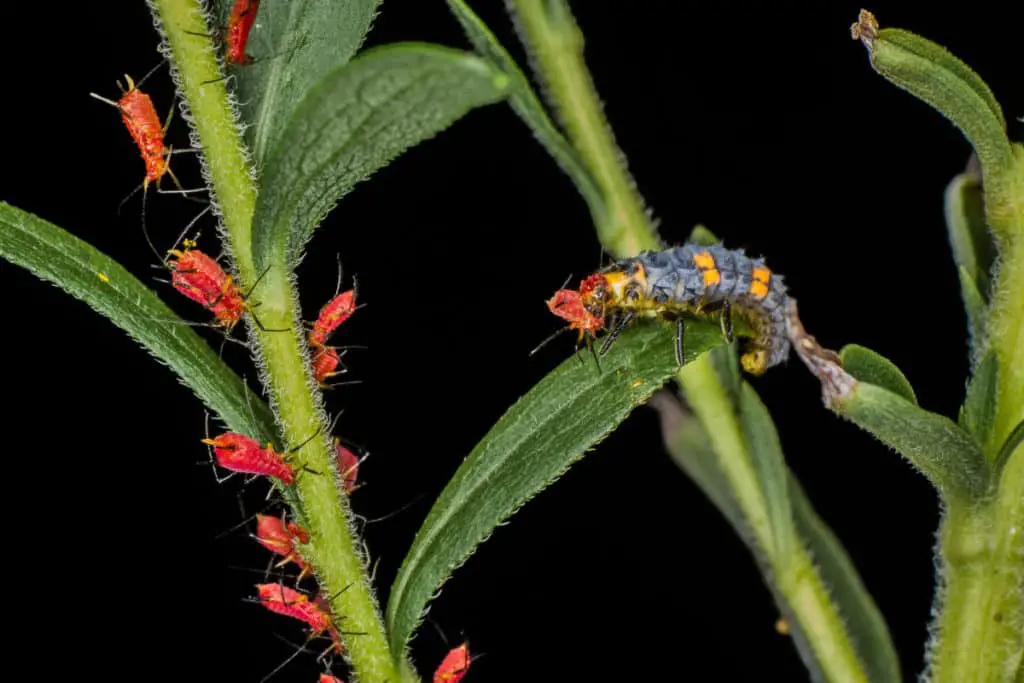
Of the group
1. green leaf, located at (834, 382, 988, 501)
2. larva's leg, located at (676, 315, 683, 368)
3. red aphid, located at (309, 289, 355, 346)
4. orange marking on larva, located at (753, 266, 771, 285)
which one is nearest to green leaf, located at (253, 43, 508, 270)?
red aphid, located at (309, 289, 355, 346)

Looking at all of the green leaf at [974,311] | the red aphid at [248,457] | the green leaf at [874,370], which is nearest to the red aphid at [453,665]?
the red aphid at [248,457]

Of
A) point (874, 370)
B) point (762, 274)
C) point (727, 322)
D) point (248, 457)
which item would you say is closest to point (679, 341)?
point (727, 322)

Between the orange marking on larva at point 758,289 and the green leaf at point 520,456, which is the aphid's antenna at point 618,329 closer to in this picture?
the green leaf at point 520,456

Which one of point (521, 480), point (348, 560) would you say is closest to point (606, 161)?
point (521, 480)

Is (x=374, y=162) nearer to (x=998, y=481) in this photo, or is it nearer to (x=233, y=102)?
(x=233, y=102)

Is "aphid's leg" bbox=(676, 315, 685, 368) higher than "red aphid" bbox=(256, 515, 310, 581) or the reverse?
higher

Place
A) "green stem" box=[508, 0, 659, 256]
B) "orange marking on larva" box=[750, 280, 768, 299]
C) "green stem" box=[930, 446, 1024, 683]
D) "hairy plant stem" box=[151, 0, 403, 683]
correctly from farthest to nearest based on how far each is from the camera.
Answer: "green stem" box=[508, 0, 659, 256], "orange marking on larva" box=[750, 280, 768, 299], "green stem" box=[930, 446, 1024, 683], "hairy plant stem" box=[151, 0, 403, 683]

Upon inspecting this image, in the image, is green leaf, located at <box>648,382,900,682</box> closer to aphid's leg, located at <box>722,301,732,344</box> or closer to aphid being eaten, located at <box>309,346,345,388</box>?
aphid's leg, located at <box>722,301,732,344</box>

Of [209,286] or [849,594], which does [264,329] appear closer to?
[209,286]
